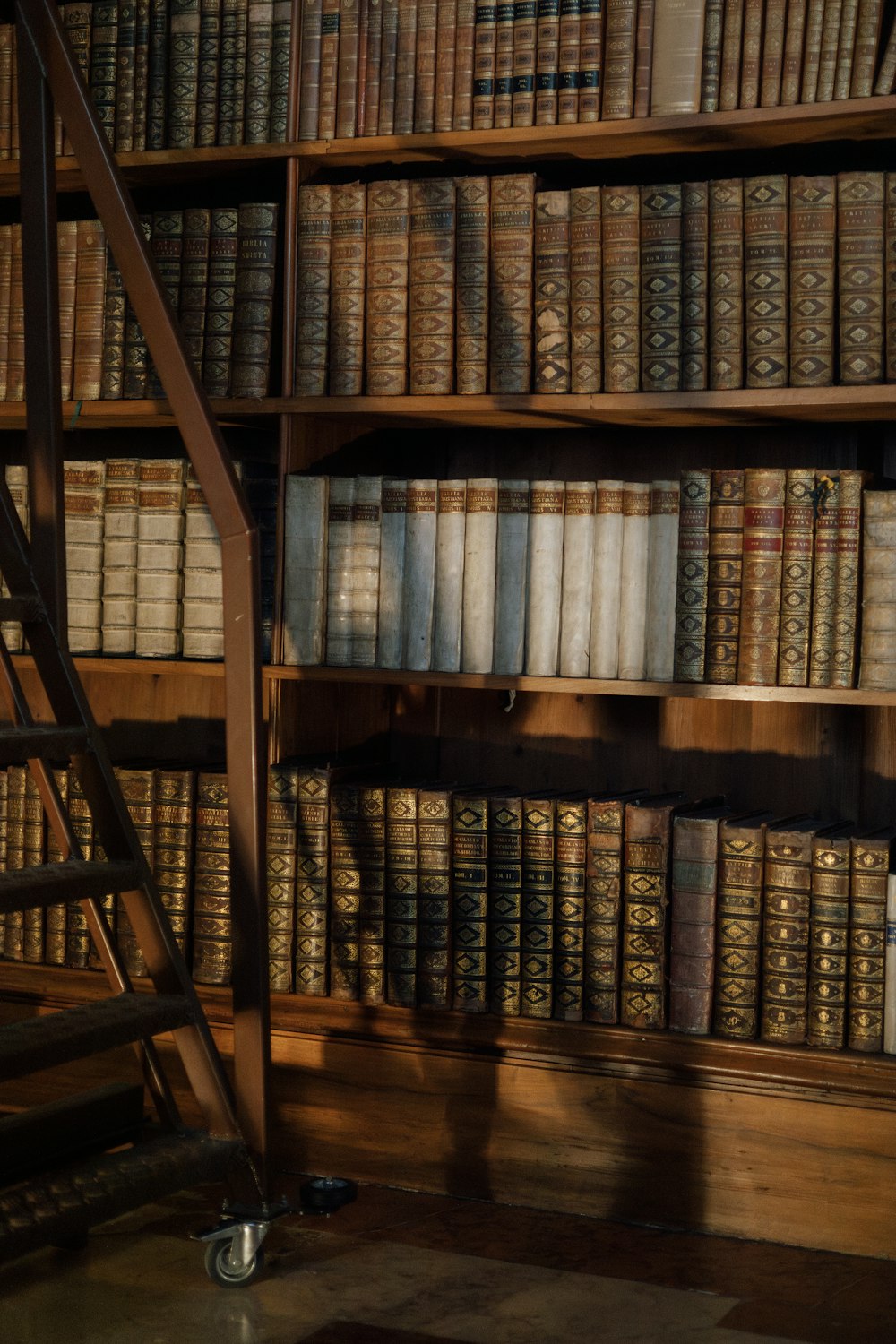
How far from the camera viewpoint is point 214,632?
7.52 ft

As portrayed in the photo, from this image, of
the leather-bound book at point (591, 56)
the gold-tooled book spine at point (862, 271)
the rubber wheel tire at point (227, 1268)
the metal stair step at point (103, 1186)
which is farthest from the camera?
the leather-bound book at point (591, 56)

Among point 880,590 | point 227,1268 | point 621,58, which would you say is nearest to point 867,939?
point 880,590

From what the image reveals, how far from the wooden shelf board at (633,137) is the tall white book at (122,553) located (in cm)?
58

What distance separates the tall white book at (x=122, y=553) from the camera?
2330 mm

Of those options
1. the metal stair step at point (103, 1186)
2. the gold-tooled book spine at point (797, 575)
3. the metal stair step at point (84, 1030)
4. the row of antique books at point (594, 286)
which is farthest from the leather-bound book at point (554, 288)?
the metal stair step at point (103, 1186)

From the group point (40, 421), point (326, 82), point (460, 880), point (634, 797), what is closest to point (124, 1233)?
point (460, 880)

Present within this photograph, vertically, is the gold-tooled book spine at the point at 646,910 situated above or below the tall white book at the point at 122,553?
below

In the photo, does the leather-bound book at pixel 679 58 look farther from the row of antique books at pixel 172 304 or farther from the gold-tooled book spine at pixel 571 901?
the gold-tooled book spine at pixel 571 901

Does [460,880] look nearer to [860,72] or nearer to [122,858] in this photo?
[122,858]

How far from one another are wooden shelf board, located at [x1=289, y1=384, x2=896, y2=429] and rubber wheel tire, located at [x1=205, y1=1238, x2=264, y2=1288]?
1.17 m

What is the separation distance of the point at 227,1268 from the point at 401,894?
1.91 feet

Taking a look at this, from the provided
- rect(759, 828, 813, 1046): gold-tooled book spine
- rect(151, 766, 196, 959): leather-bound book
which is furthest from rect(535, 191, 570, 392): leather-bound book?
rect(151, 766, 196, 959): leather-bound book

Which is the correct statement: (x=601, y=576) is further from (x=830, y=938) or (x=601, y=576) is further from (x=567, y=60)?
(x=567, y=60)

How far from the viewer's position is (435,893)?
7.11 feet
